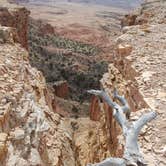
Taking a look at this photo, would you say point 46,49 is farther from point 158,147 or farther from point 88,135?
point 158,147

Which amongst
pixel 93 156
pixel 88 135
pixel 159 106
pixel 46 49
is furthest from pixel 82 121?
pixel 46 49

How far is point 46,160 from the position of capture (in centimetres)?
1012

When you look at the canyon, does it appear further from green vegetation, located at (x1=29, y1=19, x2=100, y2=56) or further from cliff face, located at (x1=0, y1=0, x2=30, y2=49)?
green vegetation, located at (x1=29, y1=19, x2=100, y2=56)

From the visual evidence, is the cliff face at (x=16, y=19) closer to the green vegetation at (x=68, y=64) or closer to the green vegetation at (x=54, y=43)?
the green vegetation at (x=68, y=64)

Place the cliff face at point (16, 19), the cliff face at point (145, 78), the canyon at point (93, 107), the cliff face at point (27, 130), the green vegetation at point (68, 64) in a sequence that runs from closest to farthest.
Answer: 1. the cliff face at point (145, 78)
2. the canyon at point (93, 107)
3. the cliff face at point (27, 130)
4. the cliff face at point (16, 19)
5. the green vegetation at point (68, 64)

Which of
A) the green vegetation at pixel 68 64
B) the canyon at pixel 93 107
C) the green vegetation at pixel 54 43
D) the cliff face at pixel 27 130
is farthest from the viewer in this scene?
the green vegetation at pixel 54 43

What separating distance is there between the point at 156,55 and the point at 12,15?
44.3ft

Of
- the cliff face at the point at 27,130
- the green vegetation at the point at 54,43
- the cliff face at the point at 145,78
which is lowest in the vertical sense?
the green vegetation at the point at 54,43

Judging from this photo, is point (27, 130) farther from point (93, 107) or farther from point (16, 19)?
point (16, 19)

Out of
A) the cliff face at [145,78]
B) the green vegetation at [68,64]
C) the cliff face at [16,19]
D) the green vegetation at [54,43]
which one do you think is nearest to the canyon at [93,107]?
the cliff face at [145,78]

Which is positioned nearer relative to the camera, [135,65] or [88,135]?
[135,65]

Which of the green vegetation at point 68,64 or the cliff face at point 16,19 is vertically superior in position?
the cliff face at point 16,19

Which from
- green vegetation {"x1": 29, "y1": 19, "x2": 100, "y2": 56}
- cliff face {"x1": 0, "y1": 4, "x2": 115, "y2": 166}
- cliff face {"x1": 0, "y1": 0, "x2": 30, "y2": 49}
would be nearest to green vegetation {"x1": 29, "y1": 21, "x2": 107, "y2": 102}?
green vegetation {"x1": 29, "y1": 19, "x2": 100, "y2": 56}

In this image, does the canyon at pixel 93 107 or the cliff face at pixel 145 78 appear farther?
the canyon at pixel 93 107
